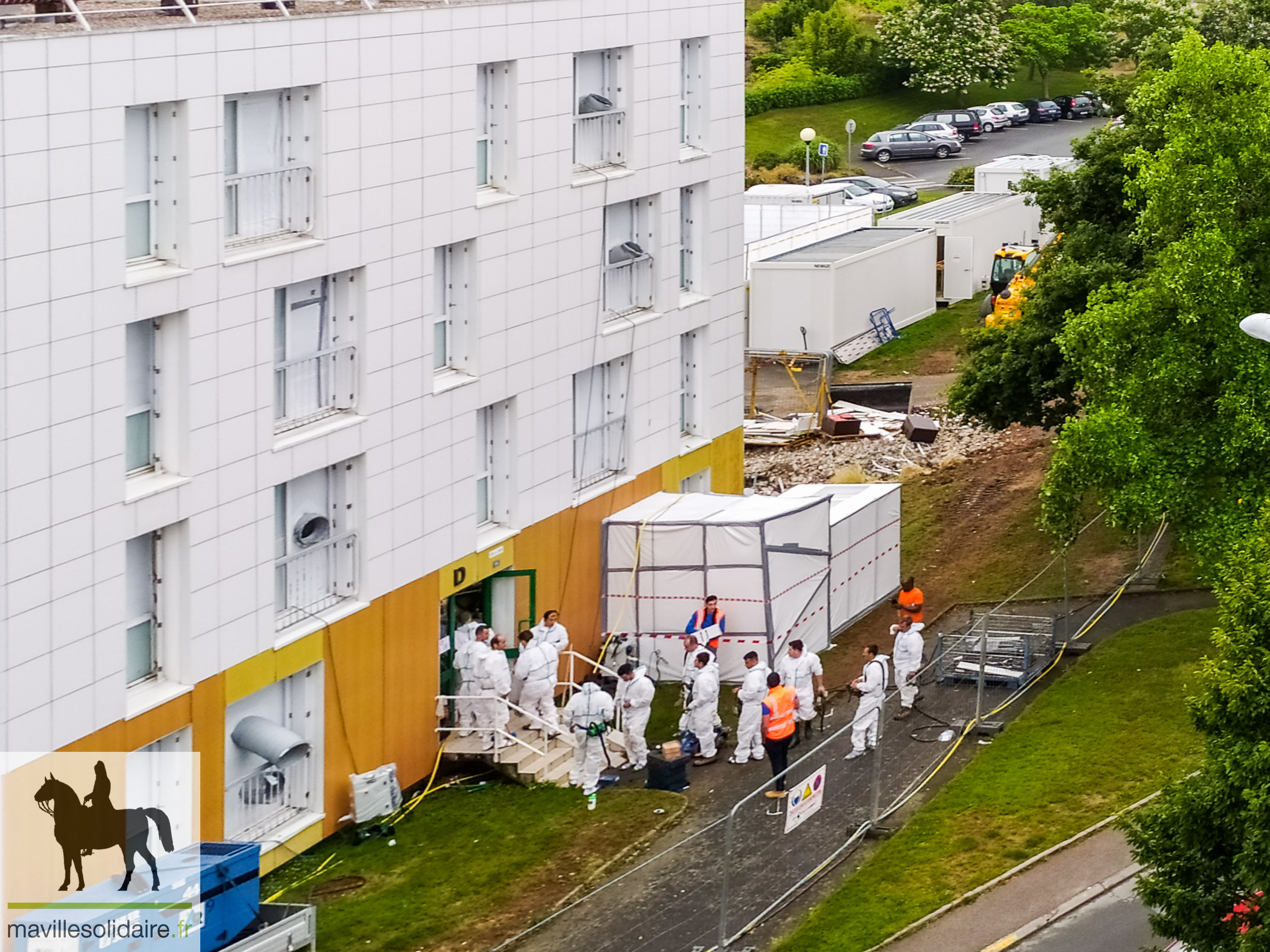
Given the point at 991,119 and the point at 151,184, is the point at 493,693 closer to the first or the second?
the point at 151,184

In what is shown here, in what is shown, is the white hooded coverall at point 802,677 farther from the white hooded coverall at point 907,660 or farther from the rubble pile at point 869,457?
the rubble pile at point 869,457

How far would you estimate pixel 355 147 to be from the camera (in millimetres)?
24969

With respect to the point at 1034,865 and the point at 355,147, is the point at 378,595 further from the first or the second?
the point at 1034,865

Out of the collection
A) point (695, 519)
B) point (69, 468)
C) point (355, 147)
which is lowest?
point (695, 519)

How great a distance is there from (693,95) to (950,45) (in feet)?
211

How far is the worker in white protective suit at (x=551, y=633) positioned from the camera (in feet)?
92.0

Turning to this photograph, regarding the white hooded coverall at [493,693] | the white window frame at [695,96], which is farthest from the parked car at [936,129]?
the white hooded coverall at [493,693]

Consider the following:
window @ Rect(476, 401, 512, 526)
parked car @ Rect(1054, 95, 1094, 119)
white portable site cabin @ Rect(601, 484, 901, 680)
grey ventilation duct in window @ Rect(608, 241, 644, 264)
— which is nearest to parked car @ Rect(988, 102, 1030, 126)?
parked car @ Rect(1054, 95, 1094, 119)

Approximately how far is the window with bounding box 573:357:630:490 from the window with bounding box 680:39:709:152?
4.10 meters

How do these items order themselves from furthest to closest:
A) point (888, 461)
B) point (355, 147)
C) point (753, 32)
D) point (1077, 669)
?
1. point (753, 32)
2. point (888, 461)
3. point (1077, 669)
4. point (355, 147)

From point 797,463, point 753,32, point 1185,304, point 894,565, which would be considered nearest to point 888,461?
point 797,463

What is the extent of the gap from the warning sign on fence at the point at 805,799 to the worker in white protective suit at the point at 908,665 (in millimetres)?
5481

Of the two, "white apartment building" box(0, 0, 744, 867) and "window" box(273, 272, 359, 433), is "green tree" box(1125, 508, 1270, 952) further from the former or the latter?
"window" box(273, 272, 359, 433)

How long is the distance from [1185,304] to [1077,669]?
645 cm
